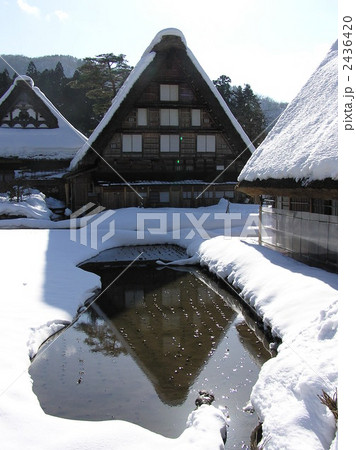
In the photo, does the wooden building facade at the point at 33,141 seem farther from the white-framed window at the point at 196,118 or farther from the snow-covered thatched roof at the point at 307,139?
the snow-covered thatched roof at the point at 307,139

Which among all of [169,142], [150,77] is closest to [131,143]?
[169,142]

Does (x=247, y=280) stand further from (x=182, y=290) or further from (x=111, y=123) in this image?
(x=111, y=123)

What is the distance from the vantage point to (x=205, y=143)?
71.7 ft

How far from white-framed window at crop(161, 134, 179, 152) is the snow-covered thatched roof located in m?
10.0

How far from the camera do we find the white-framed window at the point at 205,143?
71.6 ft

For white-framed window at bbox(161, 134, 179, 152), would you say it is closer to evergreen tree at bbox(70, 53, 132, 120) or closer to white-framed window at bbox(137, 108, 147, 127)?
white-framed window at bbox(137, 108, 147, 127)

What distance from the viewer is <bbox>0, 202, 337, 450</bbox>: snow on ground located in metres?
3.86

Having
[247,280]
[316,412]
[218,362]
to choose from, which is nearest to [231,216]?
[247,280]

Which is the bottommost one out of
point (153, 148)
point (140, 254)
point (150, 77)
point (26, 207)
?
point (140, 254)

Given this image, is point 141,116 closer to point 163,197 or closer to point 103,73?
point 163,197

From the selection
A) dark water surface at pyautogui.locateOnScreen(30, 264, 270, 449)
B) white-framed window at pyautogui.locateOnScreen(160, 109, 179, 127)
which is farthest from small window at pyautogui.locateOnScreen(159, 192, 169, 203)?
dark water surface at pyautogui.locateOnScreen(30, 264, 270, 449)

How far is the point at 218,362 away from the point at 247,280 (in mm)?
3156

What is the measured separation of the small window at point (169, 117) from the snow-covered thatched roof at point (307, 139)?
33.1ft

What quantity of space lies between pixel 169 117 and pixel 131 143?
7.74ft
